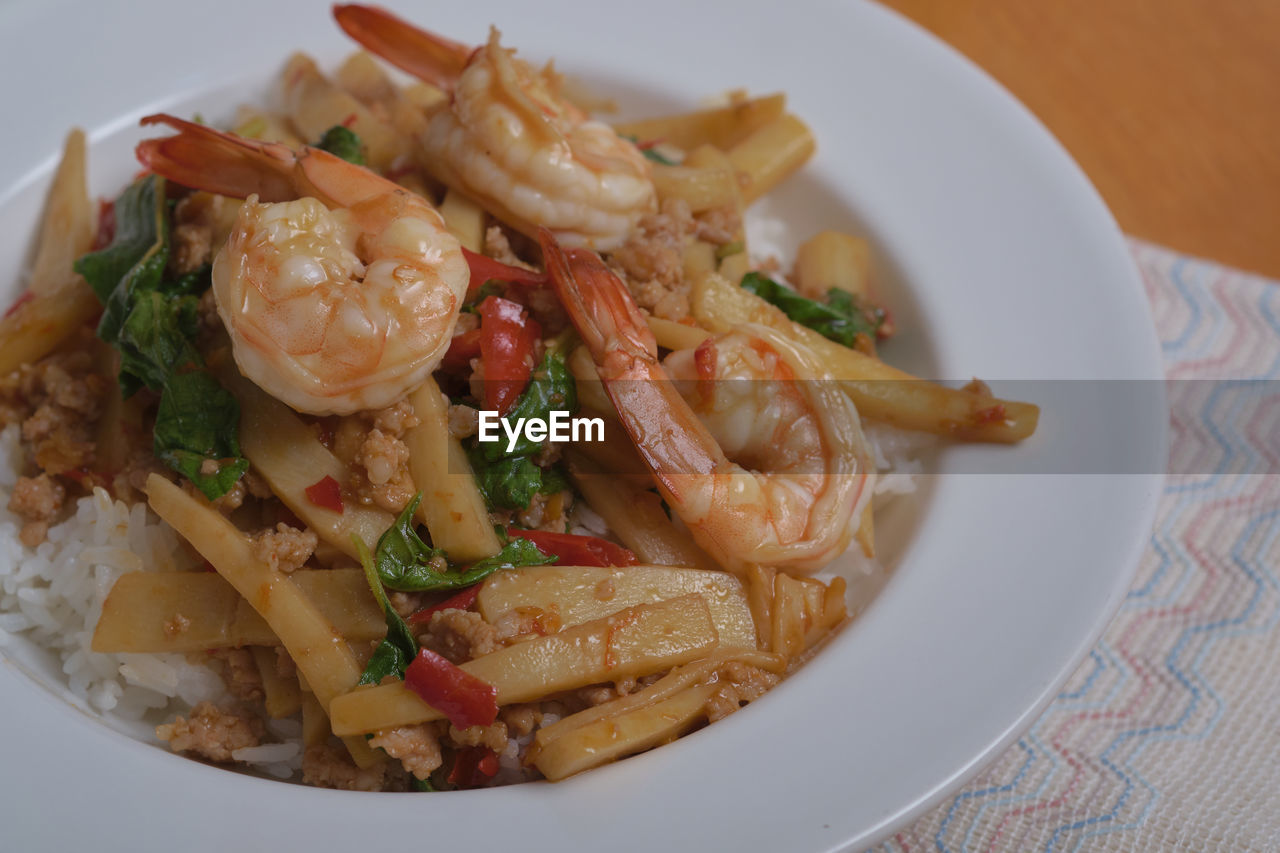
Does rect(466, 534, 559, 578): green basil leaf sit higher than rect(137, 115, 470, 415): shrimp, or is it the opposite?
rect(137, 115, 470, 415): shrimp

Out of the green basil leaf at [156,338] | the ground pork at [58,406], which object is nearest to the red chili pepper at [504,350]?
the green basil leaf at [156,338]

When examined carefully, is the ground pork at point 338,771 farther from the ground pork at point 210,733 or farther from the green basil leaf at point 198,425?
the green basil leaf at point 198,425

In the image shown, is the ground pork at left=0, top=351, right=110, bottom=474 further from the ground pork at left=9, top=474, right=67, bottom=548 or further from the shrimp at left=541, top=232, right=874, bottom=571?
the shrimp at left=541, top=232, right=874, bottom=571

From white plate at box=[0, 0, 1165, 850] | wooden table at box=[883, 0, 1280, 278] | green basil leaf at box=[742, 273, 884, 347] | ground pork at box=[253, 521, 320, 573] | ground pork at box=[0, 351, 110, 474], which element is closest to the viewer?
white plate at box=[0, 0, 1165, 850]

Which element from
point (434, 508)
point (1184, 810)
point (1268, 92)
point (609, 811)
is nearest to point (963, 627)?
point (1184, 810)

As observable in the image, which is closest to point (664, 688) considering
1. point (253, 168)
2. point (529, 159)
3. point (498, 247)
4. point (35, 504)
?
point (498, 247)

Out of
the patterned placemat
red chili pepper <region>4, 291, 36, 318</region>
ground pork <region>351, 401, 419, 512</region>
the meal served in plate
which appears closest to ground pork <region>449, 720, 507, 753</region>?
the meal served in plate

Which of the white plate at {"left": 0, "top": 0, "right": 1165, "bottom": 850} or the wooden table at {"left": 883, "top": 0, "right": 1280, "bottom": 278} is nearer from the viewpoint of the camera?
the white plate at {"left": 0, "top": 0, "right": 1165, "bottom": 850}
